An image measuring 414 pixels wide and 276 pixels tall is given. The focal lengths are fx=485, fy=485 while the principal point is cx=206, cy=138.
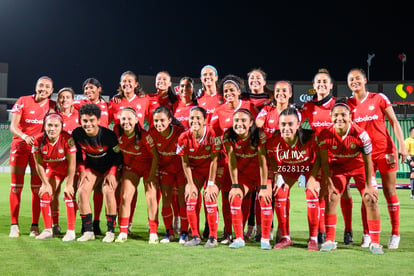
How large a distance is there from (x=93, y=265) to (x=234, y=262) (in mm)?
1320

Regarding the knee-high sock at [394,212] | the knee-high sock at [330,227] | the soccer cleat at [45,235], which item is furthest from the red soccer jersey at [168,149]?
the knee-high sock at [394,212]

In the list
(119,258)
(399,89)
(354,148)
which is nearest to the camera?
(119,258)


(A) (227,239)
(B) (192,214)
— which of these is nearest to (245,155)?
(B) (192,214)

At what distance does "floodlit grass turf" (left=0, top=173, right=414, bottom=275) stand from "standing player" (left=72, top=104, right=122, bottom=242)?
1.12ft

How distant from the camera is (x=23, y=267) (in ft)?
14.4

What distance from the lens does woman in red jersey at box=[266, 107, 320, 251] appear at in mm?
5422

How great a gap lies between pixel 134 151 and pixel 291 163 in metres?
2.01

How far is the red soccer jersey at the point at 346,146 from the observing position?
5.32m

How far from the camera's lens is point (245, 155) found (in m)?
5.82

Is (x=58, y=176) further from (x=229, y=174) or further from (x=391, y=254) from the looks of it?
(x=391, y=254)

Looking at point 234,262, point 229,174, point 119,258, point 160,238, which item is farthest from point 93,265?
point 229,174

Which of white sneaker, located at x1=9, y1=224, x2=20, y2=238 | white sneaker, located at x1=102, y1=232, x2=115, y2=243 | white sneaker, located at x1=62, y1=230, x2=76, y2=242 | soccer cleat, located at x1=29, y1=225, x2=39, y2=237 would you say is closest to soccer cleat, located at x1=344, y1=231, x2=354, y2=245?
white sneaker, located at x1=102, y1=232, x2=115, y2=243

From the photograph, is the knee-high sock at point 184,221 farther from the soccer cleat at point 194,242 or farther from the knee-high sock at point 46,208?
the knee-high sock at point 46,208

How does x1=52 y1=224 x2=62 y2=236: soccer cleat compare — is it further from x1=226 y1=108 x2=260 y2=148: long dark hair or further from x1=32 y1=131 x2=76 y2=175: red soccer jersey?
x1=226 y1=108 x2=260 y2=148: long dark hair
